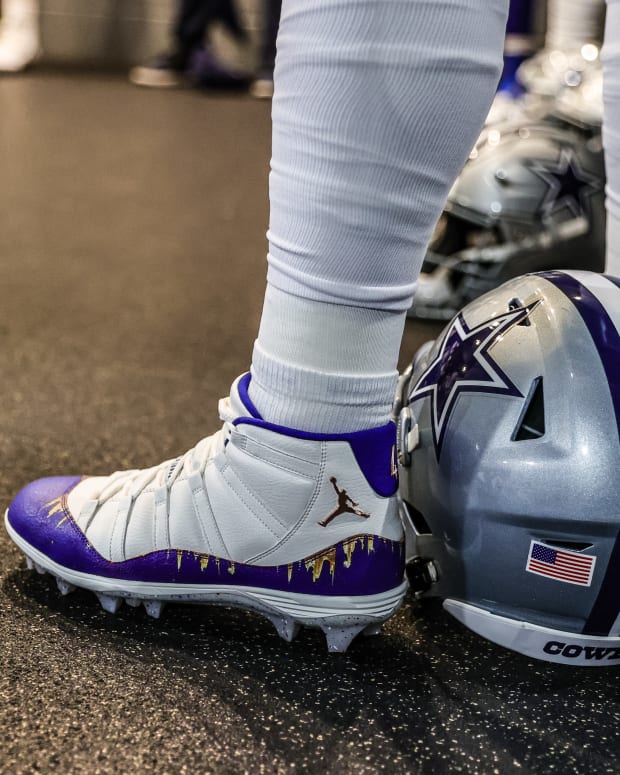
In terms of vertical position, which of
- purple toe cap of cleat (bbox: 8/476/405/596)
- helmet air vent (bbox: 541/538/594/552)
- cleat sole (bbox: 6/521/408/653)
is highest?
helmet air vent (bbox: 541/538/594/552)

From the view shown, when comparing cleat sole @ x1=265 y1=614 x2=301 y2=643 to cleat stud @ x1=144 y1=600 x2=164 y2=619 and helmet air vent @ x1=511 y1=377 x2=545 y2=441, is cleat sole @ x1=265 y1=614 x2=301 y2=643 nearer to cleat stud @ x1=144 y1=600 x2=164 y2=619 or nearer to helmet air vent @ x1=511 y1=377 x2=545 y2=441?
cleat stud @ x1=144 y1=600 x2=164 y2=619

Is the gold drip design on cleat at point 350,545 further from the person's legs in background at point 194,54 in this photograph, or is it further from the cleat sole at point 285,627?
the person's legs in background at point 194,54

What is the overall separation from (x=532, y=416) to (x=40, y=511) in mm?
350

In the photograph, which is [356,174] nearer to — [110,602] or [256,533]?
[256,533]

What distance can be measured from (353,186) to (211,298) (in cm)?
101

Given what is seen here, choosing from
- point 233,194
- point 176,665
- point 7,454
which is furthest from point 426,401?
point 233,194

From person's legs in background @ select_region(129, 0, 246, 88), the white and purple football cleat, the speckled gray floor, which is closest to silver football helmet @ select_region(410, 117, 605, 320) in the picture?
the speckled gray floor

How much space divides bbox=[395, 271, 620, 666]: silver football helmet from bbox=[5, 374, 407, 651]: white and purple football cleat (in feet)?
0.17

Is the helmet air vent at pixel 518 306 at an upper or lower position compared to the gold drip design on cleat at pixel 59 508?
upper

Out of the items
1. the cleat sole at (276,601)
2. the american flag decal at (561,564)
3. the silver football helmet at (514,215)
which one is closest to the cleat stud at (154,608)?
the cleat sole at (276,601)

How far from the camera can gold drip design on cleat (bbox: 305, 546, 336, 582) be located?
0.61 metres

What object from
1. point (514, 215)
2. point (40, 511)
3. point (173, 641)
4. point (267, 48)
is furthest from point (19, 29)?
point (173, 641)

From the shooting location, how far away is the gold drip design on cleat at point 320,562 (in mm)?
611

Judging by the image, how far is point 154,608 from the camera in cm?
66
